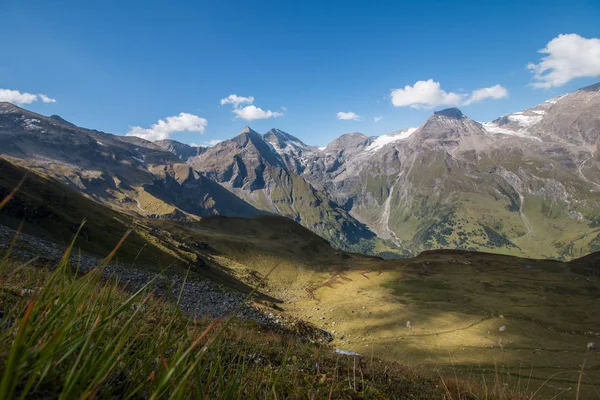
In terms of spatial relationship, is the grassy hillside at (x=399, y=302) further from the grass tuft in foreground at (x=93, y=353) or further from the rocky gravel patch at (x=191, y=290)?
the rocky gravel patch at (x=191, y=290)

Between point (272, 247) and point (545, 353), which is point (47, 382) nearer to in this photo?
point (545, 353)

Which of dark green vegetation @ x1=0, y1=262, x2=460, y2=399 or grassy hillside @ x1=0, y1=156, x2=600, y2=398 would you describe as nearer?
dark green vegetation @ x1=0, y1=262, x2=460, y2=399

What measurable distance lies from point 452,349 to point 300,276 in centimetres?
4685

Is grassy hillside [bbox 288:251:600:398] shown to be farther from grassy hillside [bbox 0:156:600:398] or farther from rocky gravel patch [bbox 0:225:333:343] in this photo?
rocky gravel patch [bbox 0:225:333:343]

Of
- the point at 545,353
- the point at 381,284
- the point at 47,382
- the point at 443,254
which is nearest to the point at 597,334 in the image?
the point at 545,353

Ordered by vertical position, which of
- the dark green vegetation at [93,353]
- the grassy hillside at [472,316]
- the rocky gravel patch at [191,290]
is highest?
the dark green vegetation at [93,353]

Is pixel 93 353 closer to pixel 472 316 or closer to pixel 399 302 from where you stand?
pixel 472 316

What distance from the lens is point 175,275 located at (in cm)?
3556

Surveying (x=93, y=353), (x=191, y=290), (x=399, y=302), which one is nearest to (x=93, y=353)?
(x=93, y=353)

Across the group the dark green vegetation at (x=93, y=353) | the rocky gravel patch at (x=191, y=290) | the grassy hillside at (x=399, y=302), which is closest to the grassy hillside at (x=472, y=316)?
the grassy hillside at (x=399, y=302)

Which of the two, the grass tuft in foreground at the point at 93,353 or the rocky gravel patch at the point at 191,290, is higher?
the grass tuft in foreground at the point at 93,353

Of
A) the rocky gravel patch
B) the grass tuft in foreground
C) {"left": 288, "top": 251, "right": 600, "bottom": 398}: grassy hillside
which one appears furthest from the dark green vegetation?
the rocky gravel patch

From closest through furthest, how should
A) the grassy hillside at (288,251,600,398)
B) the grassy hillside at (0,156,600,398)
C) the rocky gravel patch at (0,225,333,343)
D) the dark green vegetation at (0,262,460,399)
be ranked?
the dark green vegetation at (0,262,460,399), the grassy hillside at (0,156,600,398), the grassy hillside at (288,251,600,398), the rocky gravel patch at (0,225,333,343)

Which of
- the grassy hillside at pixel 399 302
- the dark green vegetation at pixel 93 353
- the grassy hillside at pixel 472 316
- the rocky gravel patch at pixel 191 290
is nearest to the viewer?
the dark green vegetation at pixel 93 353
